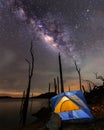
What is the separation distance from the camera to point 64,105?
14773mm

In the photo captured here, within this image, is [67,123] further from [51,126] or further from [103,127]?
[51,126]

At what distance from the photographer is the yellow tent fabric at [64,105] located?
14476 mm

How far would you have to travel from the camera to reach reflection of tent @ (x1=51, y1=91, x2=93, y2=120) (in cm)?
1367

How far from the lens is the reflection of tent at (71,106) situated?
13672mm

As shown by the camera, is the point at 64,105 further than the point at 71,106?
Yes

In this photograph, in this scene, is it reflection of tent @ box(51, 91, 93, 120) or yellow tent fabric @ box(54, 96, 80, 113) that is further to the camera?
yellow tent fabric @ box(54, 96, 80, 113)

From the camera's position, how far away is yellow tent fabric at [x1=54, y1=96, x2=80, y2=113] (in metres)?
14.5

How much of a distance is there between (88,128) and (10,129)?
17886 millimetres

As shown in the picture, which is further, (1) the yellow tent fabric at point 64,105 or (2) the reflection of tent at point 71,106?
(1) the yellow tent fabric at point 64,105

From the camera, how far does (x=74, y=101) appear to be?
1426 centimetres

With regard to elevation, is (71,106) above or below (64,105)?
Answer: below

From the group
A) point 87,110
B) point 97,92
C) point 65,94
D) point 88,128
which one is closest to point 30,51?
point 97,92

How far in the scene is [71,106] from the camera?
47.5 ft

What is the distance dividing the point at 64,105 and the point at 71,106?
2.12 feet
